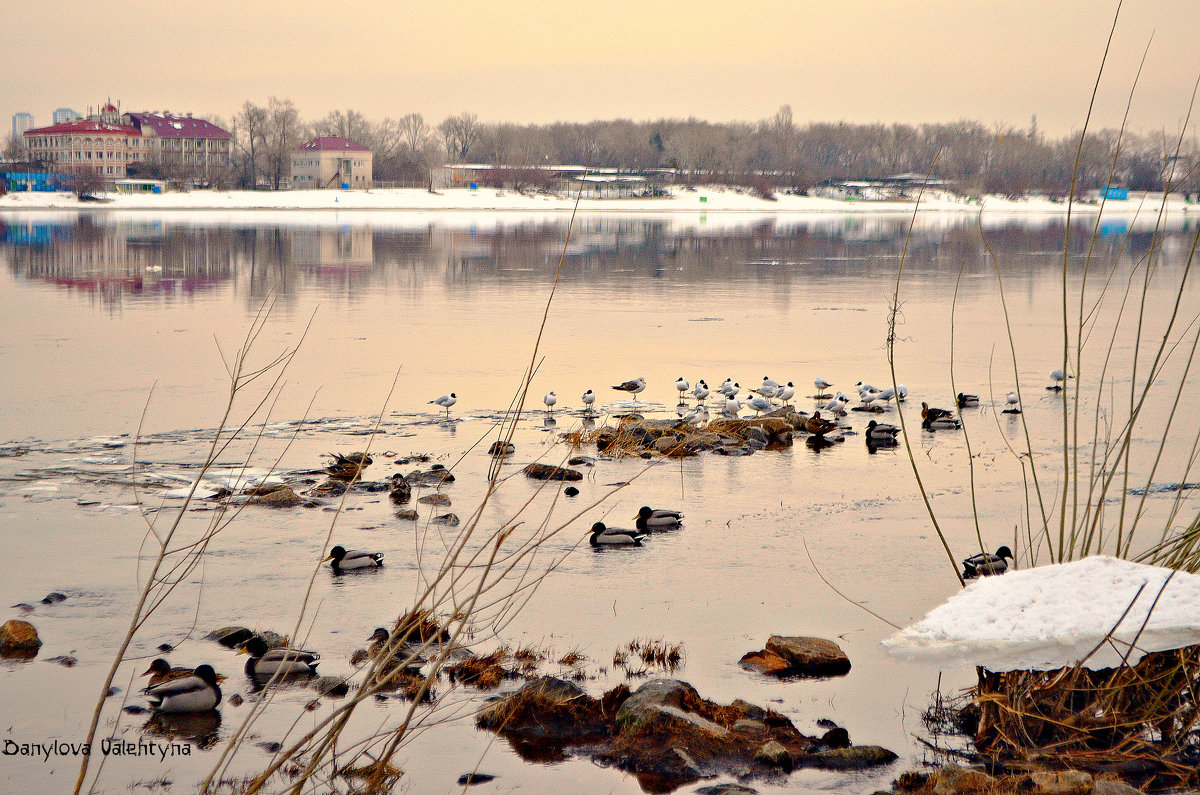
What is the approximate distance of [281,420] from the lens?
12008mm

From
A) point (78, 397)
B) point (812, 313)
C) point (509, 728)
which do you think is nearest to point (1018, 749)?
point (509, 728)

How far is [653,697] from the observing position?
5477mm

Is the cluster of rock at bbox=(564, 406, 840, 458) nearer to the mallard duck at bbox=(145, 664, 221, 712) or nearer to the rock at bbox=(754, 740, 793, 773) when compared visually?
the mallard duck at bbox=(145, 664, 221, 712)

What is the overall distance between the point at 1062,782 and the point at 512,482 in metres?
6.37

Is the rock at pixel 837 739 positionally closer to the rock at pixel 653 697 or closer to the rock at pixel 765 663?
the rock at pixel 653 697

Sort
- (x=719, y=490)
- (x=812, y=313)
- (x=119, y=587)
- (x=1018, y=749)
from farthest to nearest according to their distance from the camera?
(x=812, y=313)
(x=719, y=490)
(x=119, y=587)
(x=1018, y=749)

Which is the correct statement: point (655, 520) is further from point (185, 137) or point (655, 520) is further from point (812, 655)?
point (185, 137)

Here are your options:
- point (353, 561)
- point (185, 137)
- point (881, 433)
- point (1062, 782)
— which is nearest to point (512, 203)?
point (185, 137)

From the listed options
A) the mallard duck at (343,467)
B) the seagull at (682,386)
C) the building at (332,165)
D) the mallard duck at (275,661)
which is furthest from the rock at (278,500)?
the building at (332,165)

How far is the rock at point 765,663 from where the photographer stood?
6.11m

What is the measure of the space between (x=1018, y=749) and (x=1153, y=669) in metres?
0.74

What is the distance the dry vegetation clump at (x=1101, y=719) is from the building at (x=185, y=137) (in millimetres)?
132494

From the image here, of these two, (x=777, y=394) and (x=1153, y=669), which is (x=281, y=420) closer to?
(x=777, y=394)

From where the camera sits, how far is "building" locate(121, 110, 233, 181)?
431 ft
